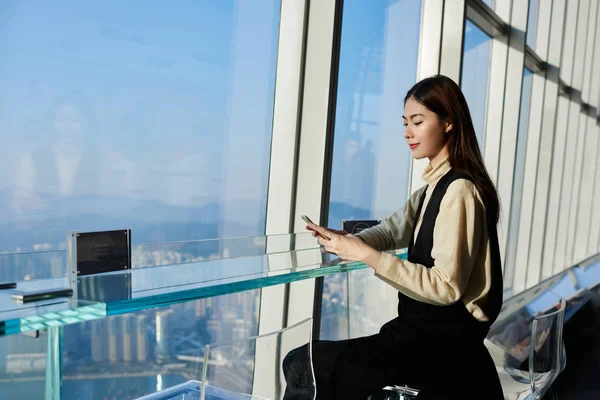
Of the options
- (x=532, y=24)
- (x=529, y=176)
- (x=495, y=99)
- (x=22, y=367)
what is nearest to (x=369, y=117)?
(x=22, y=367)

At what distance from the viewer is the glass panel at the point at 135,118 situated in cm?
155

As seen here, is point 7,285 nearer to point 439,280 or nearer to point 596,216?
point 439,280

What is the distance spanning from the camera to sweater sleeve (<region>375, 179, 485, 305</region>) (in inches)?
59.8

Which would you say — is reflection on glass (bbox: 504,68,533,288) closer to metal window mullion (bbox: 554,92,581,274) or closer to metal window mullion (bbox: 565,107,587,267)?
metal window mullion (bbox: 554,92,581,274)

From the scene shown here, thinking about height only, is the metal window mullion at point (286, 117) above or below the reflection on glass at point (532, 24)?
below

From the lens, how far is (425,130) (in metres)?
1.71

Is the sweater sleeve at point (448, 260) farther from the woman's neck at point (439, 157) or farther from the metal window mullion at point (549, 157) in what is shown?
the metal window mullion at point (549, 157)

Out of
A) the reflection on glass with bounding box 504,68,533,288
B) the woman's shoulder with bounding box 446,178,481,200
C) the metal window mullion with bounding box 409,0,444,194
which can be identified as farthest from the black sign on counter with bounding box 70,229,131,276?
the reflection on glass with bounding box 504,68,533,288

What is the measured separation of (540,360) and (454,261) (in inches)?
26.4

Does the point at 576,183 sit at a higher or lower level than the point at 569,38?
lower

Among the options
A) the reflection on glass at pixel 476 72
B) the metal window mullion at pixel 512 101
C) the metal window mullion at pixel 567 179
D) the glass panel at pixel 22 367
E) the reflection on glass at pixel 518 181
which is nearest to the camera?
the glass panel at pixel 22 367

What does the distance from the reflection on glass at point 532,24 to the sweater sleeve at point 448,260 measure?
4564 mm

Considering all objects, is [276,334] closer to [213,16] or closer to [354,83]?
[213,16]

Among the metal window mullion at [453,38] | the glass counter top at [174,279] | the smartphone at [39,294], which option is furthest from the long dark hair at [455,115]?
the metal window mullion at [453,38]
